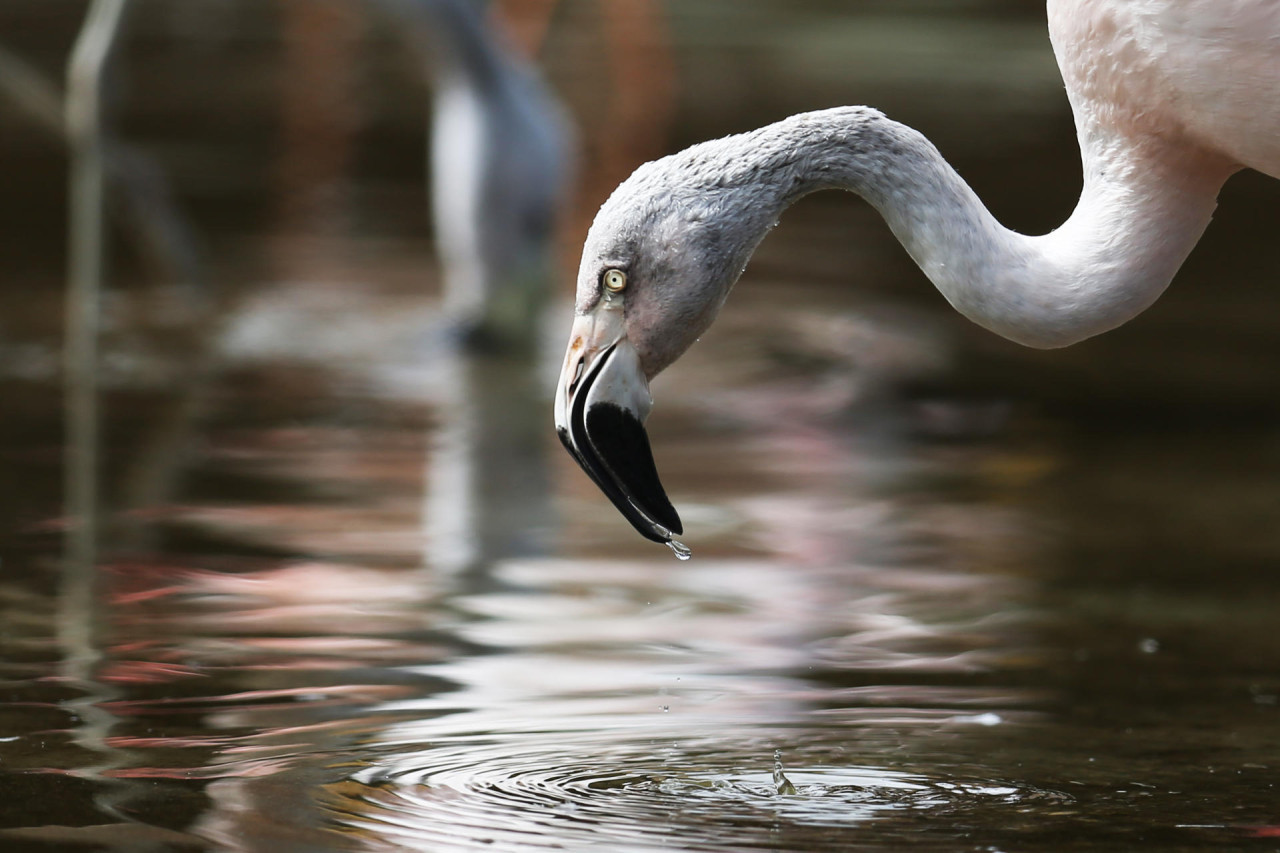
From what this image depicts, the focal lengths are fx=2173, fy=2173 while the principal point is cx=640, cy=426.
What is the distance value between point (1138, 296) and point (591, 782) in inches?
53.8

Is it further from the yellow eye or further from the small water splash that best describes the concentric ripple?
the yellow eye

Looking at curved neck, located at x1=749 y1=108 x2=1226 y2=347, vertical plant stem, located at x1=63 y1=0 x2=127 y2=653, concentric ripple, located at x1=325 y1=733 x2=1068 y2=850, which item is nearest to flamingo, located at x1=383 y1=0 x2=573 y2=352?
vertical plant stem, located at x1=63 y1=0 x2=127 y2=653

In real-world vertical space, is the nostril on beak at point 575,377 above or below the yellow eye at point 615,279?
below

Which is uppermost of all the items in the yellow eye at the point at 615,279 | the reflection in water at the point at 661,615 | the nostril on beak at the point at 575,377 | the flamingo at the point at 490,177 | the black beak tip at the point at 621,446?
the flamingo at the point at 490,177

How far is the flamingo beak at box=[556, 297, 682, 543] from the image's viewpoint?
3828 millimetres

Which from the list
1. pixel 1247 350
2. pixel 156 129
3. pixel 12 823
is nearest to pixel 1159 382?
pixel 1247 350

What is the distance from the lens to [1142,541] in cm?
580

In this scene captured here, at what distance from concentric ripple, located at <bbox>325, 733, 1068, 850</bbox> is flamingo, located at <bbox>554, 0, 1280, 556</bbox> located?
44 centimetres

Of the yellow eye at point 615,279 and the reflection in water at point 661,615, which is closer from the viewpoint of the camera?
the reflection in water at point 661,615

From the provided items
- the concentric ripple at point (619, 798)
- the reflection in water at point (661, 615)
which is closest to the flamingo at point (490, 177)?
the reflection in water at point (661, 615)

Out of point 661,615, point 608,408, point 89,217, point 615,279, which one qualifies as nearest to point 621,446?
point 608,408

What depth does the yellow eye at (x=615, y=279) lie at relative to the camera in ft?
12.6

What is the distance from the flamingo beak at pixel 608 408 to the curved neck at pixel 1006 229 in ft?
1.34

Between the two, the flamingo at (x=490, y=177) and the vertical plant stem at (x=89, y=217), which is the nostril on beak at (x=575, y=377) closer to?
the vertical plant stem at (x=89, y=217)
